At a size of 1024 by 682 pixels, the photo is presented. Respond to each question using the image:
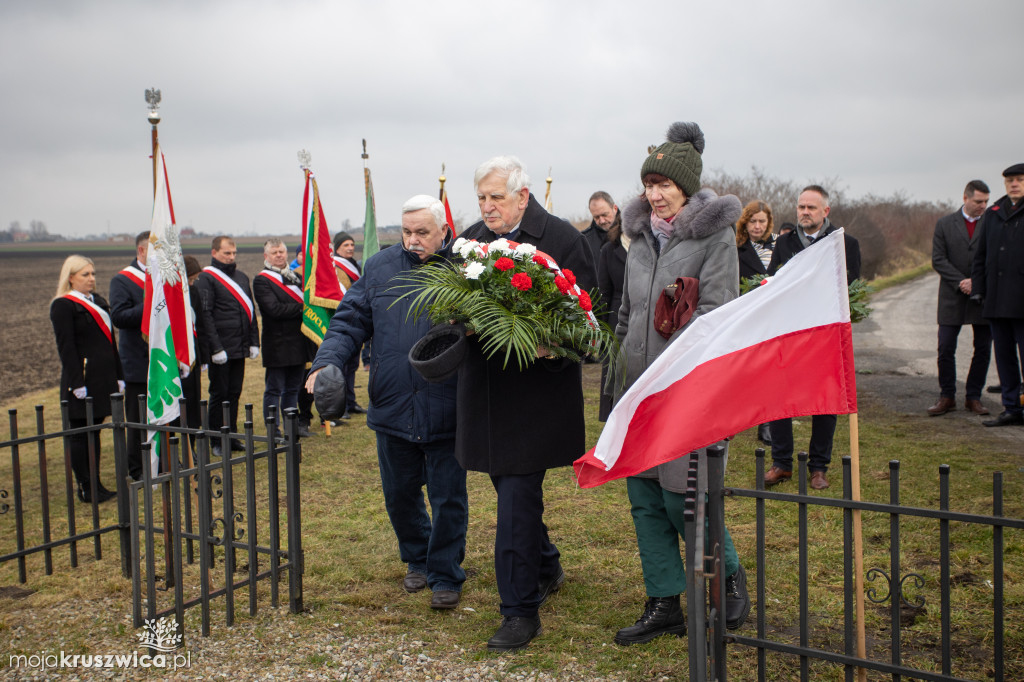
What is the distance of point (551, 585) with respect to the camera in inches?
174

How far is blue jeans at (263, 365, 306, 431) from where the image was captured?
858cm

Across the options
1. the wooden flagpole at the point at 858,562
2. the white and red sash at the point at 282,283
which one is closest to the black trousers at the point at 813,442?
the wooden flagpole at the point at 858,562

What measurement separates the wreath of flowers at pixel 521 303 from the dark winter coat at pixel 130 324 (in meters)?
4.44

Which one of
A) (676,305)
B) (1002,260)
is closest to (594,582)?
(676,305)

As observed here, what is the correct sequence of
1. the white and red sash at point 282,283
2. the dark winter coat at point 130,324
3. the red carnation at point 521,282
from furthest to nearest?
the white and red sash at point 282,283, the dark winter coat at point 130,324, the red carnation at point 521,282

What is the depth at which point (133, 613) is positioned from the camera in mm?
4164

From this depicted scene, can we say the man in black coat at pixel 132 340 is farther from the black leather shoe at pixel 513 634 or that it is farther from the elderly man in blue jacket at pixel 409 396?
the black leather shoe at pixel 513 634

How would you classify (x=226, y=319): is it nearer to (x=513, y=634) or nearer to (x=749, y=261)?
(x=749, y=261)

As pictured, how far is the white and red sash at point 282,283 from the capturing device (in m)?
8.64

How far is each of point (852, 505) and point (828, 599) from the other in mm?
1590

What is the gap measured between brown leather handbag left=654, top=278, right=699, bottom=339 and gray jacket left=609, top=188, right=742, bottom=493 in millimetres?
37

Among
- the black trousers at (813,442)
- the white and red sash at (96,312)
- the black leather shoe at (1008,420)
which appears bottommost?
the black leather shoe at (1008,420)

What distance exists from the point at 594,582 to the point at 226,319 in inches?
214

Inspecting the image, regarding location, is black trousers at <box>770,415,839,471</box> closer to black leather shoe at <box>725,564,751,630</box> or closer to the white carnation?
black leather shoe at <box>725,564,751,630</box>
